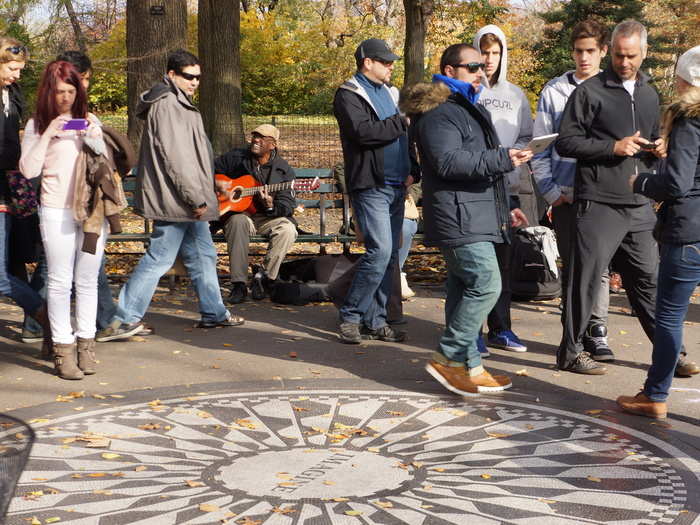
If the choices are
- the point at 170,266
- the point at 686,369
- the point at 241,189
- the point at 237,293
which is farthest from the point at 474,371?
the point at 241,189

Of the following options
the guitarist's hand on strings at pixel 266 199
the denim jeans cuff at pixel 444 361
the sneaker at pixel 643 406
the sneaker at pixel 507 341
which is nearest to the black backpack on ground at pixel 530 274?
the sneaker at pixel 507 341

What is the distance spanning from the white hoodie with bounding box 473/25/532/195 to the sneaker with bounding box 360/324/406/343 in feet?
4.32

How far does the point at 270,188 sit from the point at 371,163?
2.51m

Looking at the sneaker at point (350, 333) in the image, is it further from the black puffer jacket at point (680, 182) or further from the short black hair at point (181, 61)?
the black puffer jacket at point (680, 182)

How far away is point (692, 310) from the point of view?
945cm

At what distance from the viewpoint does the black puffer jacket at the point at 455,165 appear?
6344mm

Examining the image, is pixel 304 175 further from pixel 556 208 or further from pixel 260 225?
pixel 556 208

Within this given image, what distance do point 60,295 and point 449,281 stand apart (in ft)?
7.99

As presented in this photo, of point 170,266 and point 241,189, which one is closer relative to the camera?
point 170,266

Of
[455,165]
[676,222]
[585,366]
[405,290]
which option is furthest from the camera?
[405,290]

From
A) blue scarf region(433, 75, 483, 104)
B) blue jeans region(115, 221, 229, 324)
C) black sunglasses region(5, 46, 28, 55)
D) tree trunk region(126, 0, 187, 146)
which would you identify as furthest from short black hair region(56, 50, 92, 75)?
tree trunk region(126, 0, 187, 146)

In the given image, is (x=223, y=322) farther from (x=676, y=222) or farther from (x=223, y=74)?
(x=223, y=74)

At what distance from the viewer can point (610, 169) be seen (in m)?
6.92

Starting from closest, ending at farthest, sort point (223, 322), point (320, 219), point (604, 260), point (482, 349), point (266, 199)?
point (604, 260) < point (482, 349) < point (223, 322) < point (266, 199) < point (320, 219)
